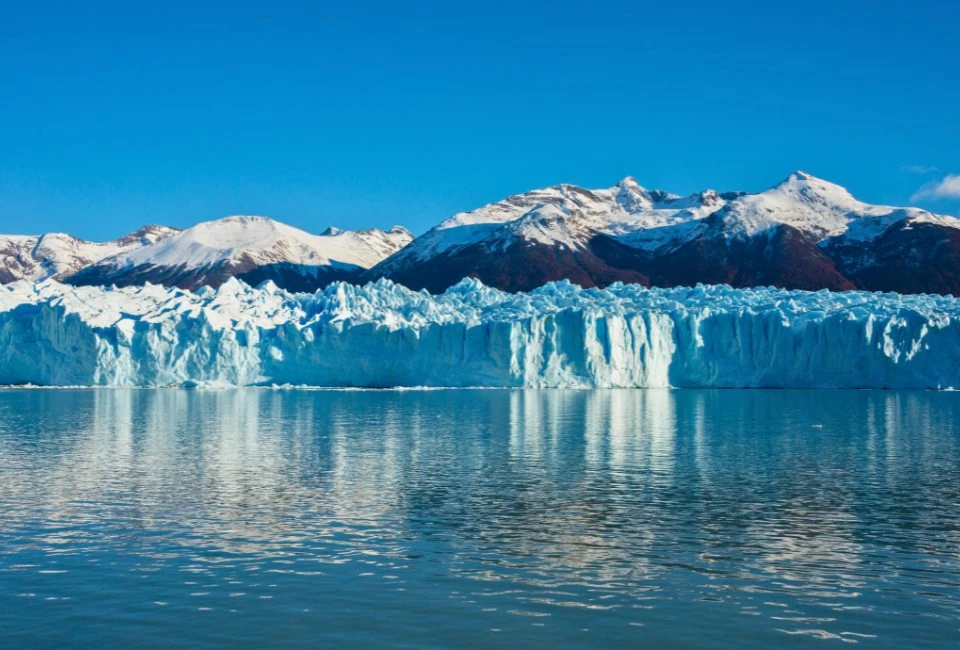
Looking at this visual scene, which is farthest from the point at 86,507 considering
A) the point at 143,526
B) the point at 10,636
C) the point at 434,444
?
the point at 434,444

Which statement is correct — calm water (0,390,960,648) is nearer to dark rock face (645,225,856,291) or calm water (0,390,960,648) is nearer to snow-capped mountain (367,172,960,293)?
dark rock face (645,225,856,291)

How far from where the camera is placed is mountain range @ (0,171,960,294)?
82.7 meters

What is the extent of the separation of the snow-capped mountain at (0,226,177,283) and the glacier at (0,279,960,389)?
97.6 m

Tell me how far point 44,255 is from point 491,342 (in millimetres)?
129953

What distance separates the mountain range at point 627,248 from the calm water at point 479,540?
59224mm

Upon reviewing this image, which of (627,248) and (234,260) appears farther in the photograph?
(234,260)

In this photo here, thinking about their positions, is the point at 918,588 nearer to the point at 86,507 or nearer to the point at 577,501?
the point at 577,501

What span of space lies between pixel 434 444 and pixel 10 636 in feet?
52.6

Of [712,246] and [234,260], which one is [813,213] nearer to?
[712,246]

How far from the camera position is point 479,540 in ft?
43.7

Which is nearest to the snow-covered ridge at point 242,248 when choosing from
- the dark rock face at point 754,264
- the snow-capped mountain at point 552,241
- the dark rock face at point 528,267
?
the snow-capped mountain at point 552,241

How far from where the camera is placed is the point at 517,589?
10.8 metres

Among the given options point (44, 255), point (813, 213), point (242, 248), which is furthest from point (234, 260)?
point (813, 213)

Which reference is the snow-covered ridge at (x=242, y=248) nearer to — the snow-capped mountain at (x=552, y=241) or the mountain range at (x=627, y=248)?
the mountain range at (x=627, y=248)
